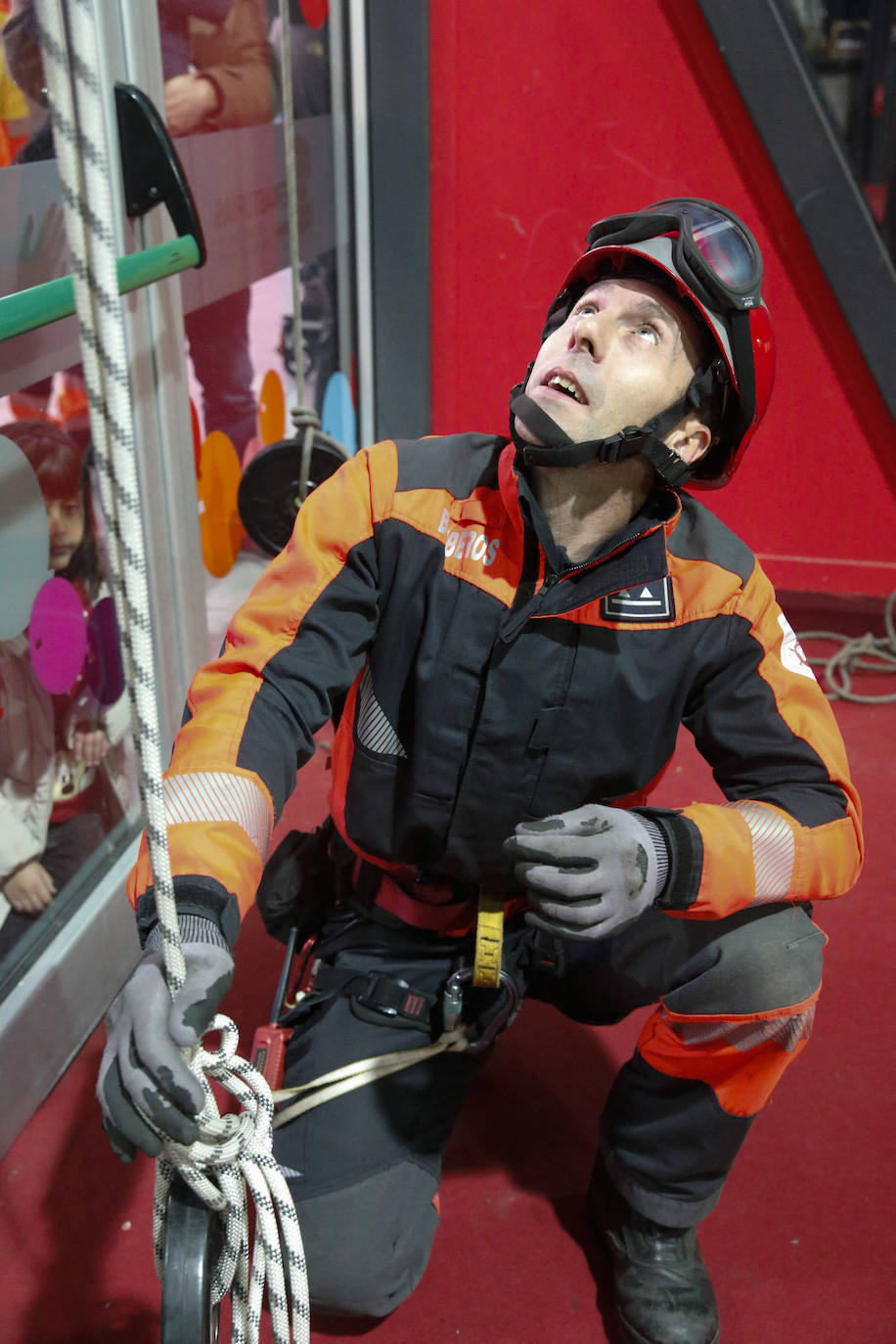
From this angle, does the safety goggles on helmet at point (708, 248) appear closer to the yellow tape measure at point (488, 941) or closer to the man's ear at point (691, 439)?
the man's ear at point (691, 439)

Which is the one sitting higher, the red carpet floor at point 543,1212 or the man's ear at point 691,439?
the man's ear at point 691,439

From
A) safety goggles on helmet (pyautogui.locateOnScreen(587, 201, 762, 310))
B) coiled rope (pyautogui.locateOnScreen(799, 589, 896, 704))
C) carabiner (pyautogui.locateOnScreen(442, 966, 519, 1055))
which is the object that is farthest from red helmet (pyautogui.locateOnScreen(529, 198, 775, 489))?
coiled rope (pyautogui.locateOnScreen(799, 589, 896, 704))

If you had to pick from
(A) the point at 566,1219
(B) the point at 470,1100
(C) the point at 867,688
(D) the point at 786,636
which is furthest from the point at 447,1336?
(C) the point at 867,688

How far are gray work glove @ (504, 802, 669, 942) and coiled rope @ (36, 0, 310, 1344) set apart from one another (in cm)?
36

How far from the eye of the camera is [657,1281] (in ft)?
4.95

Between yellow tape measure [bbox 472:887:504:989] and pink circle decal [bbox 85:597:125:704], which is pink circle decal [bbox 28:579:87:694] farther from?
yellow tape measure [bbox 472:887:504:989]

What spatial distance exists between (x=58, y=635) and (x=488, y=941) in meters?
0.90

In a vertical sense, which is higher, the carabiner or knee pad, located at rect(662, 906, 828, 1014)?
knee pad, located at rect(662, 906, 828, 1014)

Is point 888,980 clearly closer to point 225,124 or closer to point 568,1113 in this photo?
point 568,1113

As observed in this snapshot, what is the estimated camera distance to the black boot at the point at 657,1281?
148cm

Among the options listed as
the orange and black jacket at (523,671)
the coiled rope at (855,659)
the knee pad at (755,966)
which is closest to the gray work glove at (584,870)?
the orange and black jacket at (523,671)

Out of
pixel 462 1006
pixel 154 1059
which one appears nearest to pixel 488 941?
pixel 462 1006

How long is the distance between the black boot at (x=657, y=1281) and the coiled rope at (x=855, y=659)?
1910 mm

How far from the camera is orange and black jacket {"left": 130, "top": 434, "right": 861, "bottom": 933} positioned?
4.50ft
